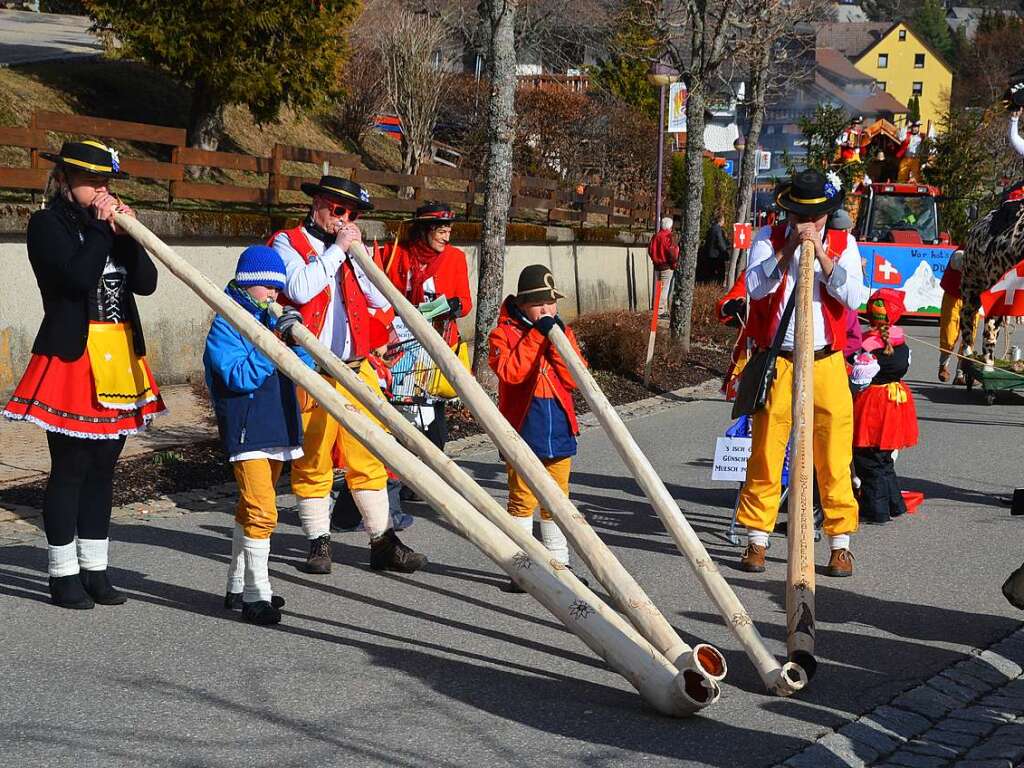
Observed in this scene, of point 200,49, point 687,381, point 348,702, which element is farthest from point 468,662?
point 200,49

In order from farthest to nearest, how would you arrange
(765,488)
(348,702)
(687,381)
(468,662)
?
(687,381) < (765,488) < (468,662) < (348,702)

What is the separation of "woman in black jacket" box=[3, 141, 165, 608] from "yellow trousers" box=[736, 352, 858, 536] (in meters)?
3.11

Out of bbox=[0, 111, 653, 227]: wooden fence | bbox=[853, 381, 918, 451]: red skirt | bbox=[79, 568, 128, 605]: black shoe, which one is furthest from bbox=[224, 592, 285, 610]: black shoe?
bbox=[0, 111, 653, 227]: wooden fence

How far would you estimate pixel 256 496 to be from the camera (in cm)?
602

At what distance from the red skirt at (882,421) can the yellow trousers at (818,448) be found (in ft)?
5.41


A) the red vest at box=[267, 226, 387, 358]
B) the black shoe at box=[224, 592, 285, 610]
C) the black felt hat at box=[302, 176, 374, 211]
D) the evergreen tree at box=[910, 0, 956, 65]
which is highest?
the evergreen tree at box=[910, 0, 956, 65]

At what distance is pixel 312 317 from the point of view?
22.0ft

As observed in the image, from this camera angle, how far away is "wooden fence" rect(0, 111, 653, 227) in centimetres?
1200

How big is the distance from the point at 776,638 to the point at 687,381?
10449 mm

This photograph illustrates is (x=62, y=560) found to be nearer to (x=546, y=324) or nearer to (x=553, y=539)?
(x=553, y=539)

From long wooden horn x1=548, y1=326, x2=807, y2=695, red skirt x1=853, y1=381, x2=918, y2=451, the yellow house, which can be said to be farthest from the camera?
the yellow house

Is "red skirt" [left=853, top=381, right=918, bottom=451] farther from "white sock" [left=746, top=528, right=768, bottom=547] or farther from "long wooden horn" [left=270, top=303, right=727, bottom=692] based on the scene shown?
"long wooden horn" [left=270, top=303, right=727, bottom=692]

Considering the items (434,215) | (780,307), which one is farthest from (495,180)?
(780,307)

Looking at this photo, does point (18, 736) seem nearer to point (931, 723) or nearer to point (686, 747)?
point (686, 747)
